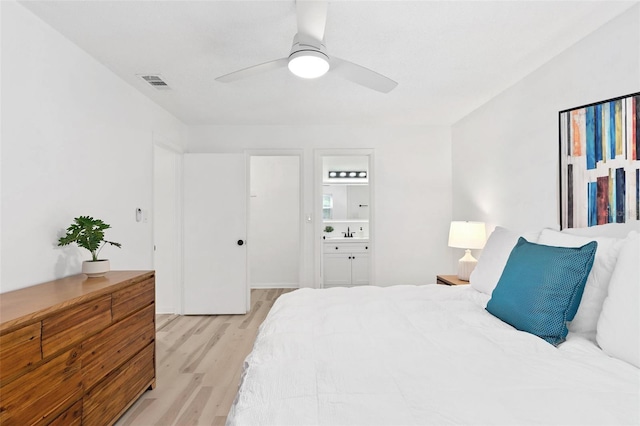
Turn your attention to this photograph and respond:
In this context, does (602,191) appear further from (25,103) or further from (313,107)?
(25,103)

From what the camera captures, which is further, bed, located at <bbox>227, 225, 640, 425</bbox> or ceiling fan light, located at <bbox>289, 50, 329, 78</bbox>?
ceiling fan light, located at <bbox>289, 50, 329, 78</bbox>

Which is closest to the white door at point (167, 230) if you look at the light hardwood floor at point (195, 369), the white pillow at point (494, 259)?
the light hardwood floor at point (195, 369)

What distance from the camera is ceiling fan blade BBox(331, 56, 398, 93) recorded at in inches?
74.0

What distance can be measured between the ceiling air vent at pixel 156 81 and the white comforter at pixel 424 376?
2.32m

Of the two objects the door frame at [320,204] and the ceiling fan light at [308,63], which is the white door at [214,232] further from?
the ceiling fan light at [308,63]

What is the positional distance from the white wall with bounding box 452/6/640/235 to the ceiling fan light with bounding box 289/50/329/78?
1.66 m

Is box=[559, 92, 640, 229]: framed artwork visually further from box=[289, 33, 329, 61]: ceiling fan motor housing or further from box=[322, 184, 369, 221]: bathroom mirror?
box=[322, 184, 369, 221]: bathroom mirror

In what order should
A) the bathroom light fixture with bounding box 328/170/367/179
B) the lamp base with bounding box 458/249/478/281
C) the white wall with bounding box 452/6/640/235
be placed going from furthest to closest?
the bathroom light fixture with bounding box 328/170/367/179 < the lamp base with bounding box 458/249/478/281 < the white wall with bounding box 452/6/640/235

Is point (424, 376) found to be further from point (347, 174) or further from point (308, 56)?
point (347, 174)

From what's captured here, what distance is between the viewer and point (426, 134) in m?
4.43

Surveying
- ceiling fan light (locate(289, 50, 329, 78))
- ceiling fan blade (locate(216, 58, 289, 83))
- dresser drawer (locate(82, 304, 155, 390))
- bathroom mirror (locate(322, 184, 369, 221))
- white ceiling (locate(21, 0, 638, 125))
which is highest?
white ceiling (locate(21, 0, 638, 125))

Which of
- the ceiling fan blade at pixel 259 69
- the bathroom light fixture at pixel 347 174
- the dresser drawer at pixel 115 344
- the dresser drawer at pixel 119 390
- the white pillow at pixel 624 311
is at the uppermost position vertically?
the ceiling fan blade at pixel 259 69

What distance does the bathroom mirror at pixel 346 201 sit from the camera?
19.7ft

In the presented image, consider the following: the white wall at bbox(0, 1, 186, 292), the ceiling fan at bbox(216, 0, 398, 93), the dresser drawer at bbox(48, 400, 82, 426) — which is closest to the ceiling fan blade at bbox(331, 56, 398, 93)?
the ceiling fan at bbox(216, 0, 398, 93)
